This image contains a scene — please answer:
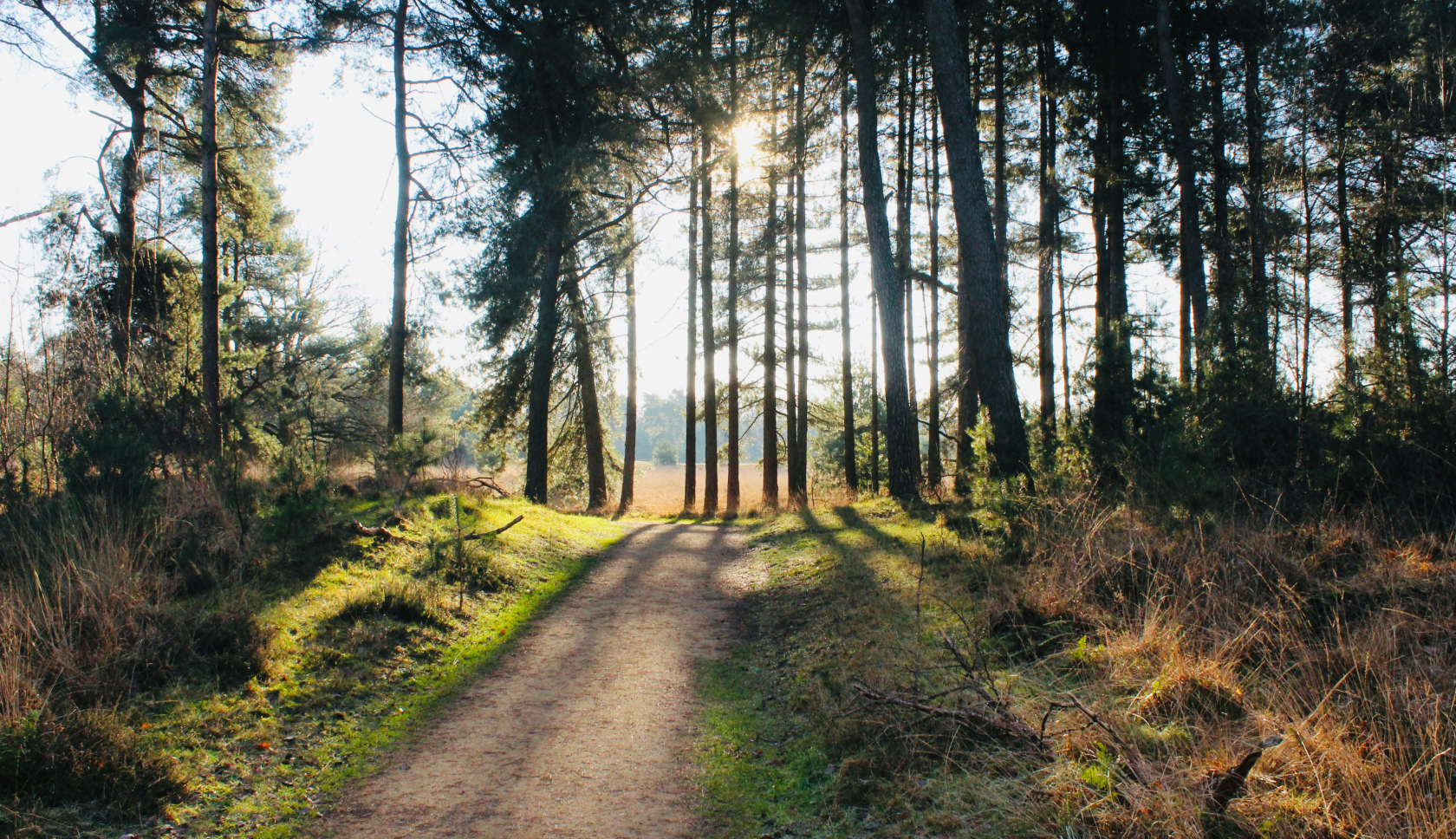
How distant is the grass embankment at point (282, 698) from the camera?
3092 mm

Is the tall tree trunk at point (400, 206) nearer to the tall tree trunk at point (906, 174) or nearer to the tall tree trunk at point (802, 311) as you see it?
the tall tree trunk at point (802, 311)

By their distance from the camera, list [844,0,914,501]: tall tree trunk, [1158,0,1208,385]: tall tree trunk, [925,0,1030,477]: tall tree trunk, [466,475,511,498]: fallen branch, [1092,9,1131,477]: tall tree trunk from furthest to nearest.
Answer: [1092,9,1131,477]: tall tree trunk → [1158,0,1208,385]: tall tree trunk → [466,475,511,498]: fallen branch → [844,0,914,501]: tall tree trunk → [925,0,1030,477]: tall tree trunk

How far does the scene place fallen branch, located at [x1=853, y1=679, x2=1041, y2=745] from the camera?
10.5ft

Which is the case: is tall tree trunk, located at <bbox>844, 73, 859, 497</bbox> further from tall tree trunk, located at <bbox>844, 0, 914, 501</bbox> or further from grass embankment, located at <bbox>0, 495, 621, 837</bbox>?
grass embankment, located at <bbox>0, 495, 621, 837</bbox>

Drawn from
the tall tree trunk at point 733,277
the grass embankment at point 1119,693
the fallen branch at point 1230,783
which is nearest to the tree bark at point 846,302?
the tall tree trunk at point 733,277

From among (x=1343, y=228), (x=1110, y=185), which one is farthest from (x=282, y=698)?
(x=1343, y=228)

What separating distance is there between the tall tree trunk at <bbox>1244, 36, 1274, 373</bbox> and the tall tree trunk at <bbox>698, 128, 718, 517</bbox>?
11.3 metres

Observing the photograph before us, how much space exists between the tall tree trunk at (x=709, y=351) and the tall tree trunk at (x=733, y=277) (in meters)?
0.49

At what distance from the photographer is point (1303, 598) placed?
3830mm

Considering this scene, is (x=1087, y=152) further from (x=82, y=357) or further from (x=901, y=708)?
(x=82, y=357)

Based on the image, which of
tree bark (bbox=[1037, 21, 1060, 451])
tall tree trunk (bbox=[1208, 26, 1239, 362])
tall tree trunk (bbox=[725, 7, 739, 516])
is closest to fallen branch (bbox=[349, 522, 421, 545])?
tall tree trunk (bbox=[725, 7, 739, 516])

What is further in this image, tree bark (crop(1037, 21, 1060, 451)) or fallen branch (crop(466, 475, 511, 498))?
tree bark (crop(1037, 21, 1060, 451))

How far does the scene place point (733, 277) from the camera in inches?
725

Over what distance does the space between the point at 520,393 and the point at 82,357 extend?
39.8 ft
